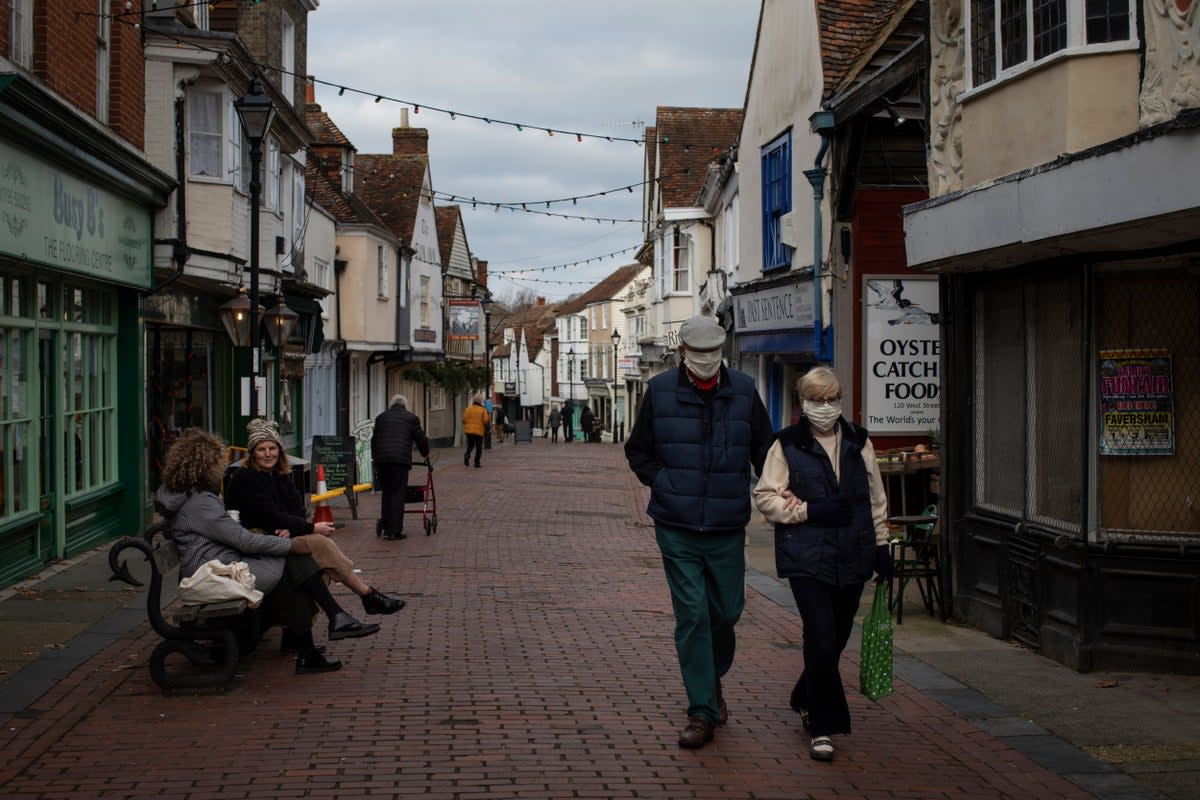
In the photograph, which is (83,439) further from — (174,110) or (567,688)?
(567,688)

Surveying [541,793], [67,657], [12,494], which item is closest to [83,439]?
[12,494]

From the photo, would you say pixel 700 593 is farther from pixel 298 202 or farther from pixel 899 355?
pixel 298 202

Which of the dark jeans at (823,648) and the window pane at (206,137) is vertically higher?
the window pane at (206,137)

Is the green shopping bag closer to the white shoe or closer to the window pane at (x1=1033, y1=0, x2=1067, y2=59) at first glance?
the white shoe

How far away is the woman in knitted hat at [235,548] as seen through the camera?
8.21 metres

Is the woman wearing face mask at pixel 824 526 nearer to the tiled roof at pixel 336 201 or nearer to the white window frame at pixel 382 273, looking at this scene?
the tiled roof at pixel 336 201

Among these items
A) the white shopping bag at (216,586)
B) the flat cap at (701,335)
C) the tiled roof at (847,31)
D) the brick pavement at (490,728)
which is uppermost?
the tiled roof at (847,31)

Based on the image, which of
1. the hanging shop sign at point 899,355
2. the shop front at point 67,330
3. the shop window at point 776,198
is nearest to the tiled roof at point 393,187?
the shop window at point 776,198

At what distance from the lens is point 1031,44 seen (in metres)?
9.09

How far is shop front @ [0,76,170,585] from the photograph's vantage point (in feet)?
39.4

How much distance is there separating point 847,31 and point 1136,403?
1019 centimetres

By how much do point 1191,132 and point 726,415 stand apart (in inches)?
111

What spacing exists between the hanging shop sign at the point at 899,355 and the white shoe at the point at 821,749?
9276 millimetres

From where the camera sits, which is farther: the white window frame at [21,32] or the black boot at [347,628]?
the white window frame at [21,32]
